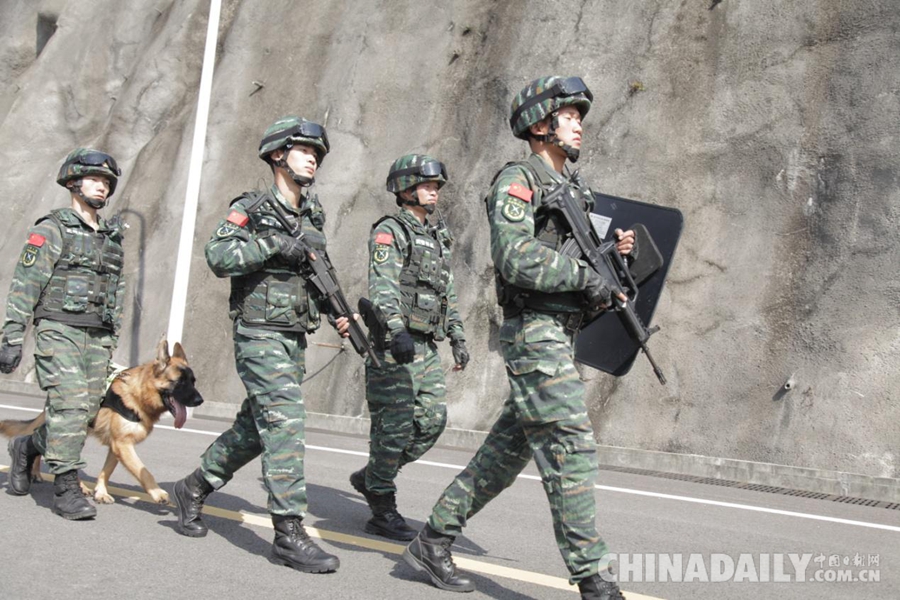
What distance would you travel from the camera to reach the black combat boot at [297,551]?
428 centimetres

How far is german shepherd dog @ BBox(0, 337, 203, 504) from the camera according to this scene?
5832 mm

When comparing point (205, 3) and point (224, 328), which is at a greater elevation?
point (205, 3)

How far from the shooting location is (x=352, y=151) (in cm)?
1644

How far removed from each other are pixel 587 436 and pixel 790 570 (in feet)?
6.54

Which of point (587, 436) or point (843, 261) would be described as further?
point (843, 261)

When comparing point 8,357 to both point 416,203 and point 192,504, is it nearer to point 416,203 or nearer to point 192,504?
point 192,504

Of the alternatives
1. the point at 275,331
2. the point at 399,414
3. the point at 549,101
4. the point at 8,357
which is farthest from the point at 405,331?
the point at 8,357

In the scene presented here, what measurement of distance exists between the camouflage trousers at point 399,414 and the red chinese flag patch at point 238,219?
131 cm

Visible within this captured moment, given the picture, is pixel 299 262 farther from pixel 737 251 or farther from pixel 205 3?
pixel 205 3

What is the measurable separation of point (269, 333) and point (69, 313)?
1.79 meters

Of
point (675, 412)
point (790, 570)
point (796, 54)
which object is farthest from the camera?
point (796, 54)

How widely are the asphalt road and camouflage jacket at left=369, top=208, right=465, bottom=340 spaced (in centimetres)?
127

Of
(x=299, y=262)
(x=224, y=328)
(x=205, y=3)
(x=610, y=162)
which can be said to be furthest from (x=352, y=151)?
(x=299, y=262)

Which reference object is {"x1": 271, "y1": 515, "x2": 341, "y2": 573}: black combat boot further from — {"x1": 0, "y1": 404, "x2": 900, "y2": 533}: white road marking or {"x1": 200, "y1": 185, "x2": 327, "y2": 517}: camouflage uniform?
{"x1": 0, "y1": 404, "x2": 900, "y2": 533}: white road marking
